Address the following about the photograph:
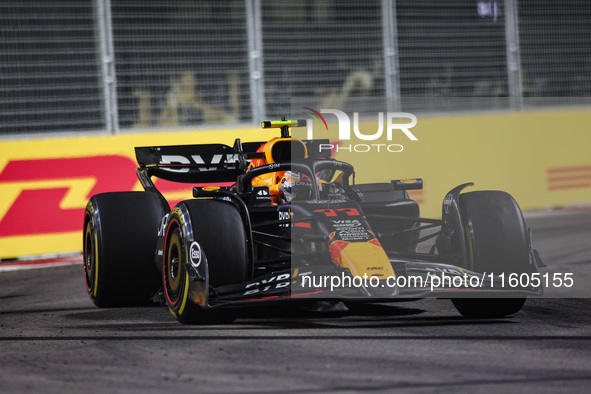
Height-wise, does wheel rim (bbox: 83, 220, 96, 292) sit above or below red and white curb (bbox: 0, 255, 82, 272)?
above

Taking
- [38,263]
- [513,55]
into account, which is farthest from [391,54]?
[38,263]

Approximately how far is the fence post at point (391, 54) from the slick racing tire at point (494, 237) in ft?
22.0

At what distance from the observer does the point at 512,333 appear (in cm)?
532

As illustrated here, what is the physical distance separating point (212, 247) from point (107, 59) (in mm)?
5811

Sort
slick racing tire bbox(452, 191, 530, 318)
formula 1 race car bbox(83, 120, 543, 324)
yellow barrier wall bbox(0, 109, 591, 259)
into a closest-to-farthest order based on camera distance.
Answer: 1. formula 1 race car bbox(83, 120, 543, 324)
2. slick racing tire bbox(452, 191, 530, 318)
3. yellow barrier wall bbox(0, 109, 591, 259)

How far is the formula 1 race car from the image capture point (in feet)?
17.8

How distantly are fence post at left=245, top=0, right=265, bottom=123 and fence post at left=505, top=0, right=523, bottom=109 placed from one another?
11.7ft

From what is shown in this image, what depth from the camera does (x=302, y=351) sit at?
484 cm

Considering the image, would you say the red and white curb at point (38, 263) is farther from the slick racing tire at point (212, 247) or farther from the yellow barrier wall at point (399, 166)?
the slick racing tire at point (212, 247)

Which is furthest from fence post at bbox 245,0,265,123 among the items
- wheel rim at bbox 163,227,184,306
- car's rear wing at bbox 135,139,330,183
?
wheel rim at bbox 163,227,184,306

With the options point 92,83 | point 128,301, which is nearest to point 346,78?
point 92,83

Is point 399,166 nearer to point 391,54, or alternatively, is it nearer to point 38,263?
point 391,54

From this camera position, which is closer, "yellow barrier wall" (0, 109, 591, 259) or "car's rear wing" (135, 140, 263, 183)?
"car's rear wing" (135, 140, 263, 183)

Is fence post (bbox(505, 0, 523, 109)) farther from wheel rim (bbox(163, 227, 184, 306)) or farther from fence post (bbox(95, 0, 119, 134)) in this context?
wheel rim (bbox(163, 227, 184, 306))
